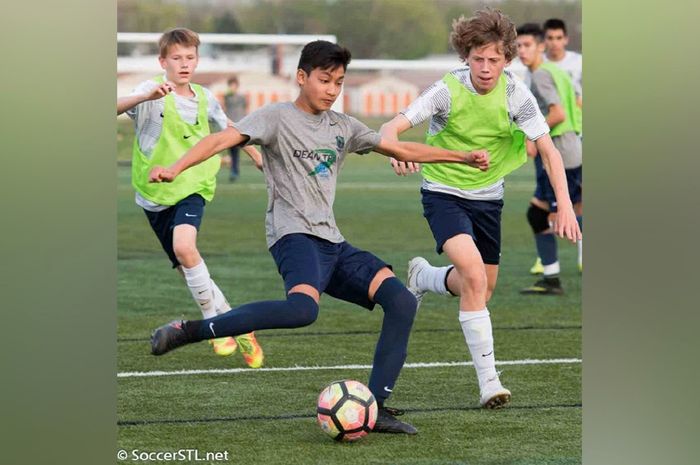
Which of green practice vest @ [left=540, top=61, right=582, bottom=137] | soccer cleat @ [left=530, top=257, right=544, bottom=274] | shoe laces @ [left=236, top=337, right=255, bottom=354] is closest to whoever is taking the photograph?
shoe laces @ [left=236, top=337, right=255, bottom=354]

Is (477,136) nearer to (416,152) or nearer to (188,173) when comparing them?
(416,152)

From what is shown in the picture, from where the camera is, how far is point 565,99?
11070 mm

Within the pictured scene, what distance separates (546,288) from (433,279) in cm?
385

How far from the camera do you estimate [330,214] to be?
19.2ft

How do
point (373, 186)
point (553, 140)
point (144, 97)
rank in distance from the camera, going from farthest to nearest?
1. point (373, 186)
2. point (553, 140)
3. point (144, 97)

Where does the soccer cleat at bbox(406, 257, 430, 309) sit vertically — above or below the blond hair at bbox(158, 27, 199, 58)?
below

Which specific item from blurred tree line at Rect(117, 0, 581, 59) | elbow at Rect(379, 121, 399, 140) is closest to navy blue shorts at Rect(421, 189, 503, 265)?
elbow at Rect(379, 121, 399, 140)

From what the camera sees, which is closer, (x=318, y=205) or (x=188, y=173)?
(x=318, y=205)

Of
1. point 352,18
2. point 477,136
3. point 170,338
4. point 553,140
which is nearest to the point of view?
point 170,338

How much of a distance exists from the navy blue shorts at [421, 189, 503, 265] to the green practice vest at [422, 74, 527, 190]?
0.31 ft

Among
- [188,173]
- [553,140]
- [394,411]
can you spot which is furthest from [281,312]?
[553,140]

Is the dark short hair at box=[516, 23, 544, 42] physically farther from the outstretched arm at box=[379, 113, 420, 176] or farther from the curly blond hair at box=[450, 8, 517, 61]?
the outstretched arm at box=[379, 113, 420, 176]

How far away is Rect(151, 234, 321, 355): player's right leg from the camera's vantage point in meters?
5.49
